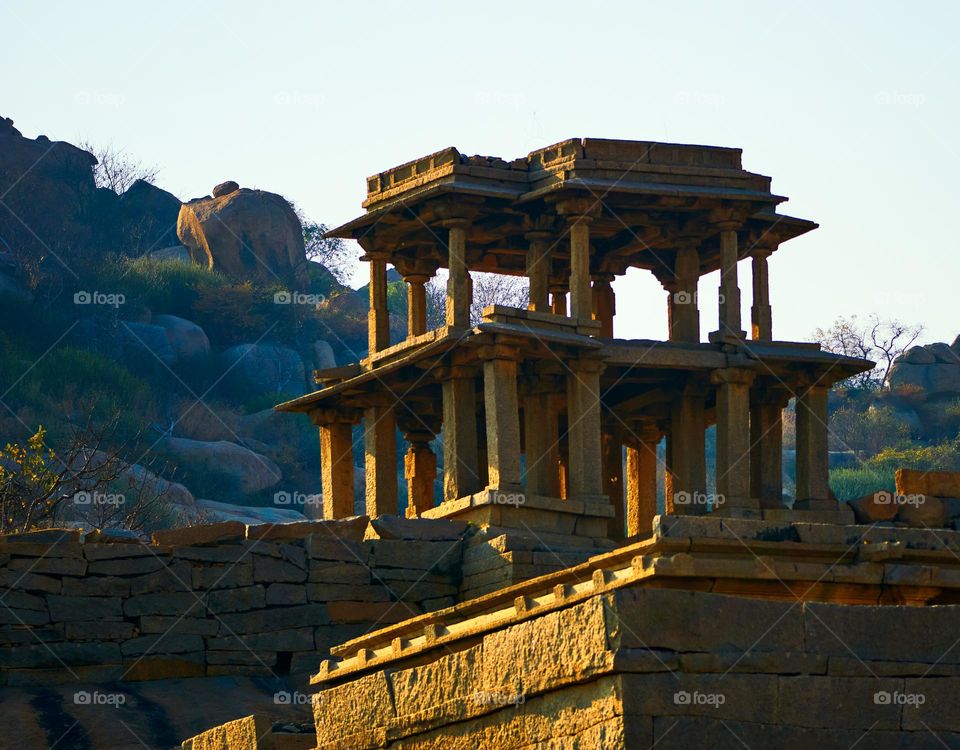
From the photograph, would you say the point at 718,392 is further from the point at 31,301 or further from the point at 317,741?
the point at 31,301

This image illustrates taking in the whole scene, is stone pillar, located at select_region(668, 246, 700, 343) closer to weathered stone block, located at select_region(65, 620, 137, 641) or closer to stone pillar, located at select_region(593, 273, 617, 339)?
stone pillar, located at select_region(593, 273, 617, 339)

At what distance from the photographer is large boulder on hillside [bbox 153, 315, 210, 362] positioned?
59594mm

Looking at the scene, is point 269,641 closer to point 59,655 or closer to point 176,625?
point 176,625

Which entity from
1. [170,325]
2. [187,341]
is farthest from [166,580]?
[170,325]

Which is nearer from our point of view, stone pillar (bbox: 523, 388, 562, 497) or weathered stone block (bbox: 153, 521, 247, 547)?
weathered stone block (bbox: 153, 521, 247, 547)

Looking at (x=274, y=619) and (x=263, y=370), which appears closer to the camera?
(x=274, y=619)

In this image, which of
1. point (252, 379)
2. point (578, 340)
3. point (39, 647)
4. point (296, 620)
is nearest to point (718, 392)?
point (578, 340)

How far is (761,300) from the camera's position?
30.0 metres

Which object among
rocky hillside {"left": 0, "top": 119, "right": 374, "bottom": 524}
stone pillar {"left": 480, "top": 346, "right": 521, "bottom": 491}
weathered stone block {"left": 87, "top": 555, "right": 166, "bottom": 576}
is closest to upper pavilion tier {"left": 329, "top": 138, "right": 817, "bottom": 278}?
stone pillar {"left": 480, "top": 346, "right": 521, "bottom": 491}

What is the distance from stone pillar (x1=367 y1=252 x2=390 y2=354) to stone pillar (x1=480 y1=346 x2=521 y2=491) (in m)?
4.49

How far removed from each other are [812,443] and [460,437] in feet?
19.0

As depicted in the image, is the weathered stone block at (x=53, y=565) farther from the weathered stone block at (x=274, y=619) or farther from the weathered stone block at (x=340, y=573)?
the weathered stone block at (x=340, y=573)

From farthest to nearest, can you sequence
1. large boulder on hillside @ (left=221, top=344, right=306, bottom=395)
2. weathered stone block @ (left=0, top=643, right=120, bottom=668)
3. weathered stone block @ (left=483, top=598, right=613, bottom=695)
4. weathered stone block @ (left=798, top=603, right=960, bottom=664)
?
1. large boulder on hillside @ (left=221, top=344, right=306, bottom=395)
2. weathered stone block @ (left=0, top=643, right=120, bottom=668)
3. weathered stone block @ (left=798, top=603, right=960, bottom=664)
4. weathered stone block @ (left=483, top=598, right=613, bottom=695)

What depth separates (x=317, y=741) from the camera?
13.7 meters
